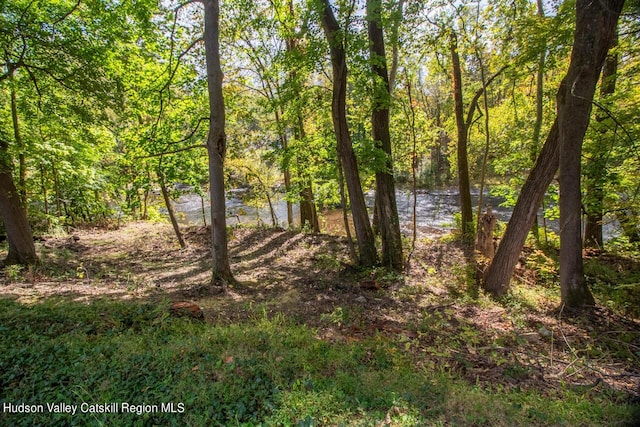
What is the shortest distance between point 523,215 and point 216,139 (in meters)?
5.50

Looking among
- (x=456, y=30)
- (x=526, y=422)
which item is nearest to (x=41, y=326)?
(x=526, y=422)

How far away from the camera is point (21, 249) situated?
5.95 m

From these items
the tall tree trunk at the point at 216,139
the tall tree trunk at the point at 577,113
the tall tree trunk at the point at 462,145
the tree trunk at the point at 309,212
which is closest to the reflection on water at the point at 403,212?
the tree trunk at the point at 309,212

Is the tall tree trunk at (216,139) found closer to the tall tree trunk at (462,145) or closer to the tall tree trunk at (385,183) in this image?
the tall tree trunk at (385,183)

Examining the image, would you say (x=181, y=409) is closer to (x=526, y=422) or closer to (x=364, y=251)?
(x=526, y=422)

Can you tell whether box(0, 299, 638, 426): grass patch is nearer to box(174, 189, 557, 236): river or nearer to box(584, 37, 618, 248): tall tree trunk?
box(584, 37, 618, 248): tall tree trunk

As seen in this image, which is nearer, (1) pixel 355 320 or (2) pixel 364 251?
(1) pixel 355 320

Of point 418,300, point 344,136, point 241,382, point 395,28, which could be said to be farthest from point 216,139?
point 418,300

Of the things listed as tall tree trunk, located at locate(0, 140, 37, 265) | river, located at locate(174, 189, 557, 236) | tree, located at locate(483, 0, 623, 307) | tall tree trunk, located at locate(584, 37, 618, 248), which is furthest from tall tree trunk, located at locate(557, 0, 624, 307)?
tall tree trunk, located at locate(0, 140, 37, 265)

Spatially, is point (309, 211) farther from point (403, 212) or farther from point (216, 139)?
point (403, 212)

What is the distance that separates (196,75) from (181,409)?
23.9 feet

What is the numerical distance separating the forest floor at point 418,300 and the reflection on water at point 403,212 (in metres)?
4.21

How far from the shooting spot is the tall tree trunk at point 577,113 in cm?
356

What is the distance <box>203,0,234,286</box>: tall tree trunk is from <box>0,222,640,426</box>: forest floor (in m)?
0.55
